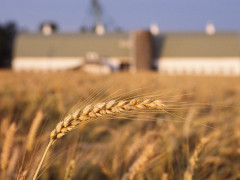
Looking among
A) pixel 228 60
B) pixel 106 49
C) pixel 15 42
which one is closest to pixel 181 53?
pixel 228 60

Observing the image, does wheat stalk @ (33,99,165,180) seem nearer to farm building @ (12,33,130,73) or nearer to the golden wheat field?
the golden wheat field

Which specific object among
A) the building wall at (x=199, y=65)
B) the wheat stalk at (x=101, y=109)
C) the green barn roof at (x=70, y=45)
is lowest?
the building wall at (x=199, y=65)

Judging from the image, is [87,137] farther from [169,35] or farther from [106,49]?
[169,35]

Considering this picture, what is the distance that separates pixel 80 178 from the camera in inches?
51.3

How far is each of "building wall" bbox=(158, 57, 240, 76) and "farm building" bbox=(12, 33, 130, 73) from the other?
3.74m

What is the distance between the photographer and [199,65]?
26.5m

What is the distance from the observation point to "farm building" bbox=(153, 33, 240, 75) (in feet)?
86.4

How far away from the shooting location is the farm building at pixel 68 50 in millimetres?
27109

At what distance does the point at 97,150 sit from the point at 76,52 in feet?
87.8

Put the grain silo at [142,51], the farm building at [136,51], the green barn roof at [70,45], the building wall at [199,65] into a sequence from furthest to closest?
1. the green barn roof at [70,45]
2. the farm building at [136,51]
3. the building wall at [199,65]
4. the grain silo at [142,51]

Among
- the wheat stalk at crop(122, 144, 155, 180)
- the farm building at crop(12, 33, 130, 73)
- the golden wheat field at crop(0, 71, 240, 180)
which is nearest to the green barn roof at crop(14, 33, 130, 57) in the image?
the farm building at crop(12, 33, 130, 73)

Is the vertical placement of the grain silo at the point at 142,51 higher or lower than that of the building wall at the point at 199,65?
higher

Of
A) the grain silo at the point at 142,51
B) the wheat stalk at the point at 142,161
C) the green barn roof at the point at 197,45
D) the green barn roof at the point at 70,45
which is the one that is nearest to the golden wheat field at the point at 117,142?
the wheat stalk at the point at 142,161

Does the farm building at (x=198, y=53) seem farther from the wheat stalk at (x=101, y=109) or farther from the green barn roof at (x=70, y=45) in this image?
the wheat stalk at (x=101, y=109)
